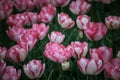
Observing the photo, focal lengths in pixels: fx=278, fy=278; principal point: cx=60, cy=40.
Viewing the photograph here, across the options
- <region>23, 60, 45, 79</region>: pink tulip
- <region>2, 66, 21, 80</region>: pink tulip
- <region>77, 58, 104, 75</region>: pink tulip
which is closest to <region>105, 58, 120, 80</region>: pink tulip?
<region>77, 58, 104, 75</region>: pink tulip

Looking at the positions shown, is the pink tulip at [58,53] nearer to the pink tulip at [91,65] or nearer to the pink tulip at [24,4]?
the pink tulip at [91,65]

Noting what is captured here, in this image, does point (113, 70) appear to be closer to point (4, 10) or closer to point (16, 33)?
point (16, 33)

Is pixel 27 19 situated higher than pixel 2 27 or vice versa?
pixel 27 19

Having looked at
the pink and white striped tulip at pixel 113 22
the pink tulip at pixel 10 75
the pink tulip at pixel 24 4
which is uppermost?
the pink tulip at pixel 24 4

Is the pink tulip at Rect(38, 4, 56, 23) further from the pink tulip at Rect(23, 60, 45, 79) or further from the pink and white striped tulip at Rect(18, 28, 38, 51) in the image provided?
the pink tulip at Rect(23, 60, 45, 79)

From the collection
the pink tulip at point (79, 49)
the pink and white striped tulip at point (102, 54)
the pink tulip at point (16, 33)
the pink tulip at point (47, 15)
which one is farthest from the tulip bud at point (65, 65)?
the pink tulip at point (47, 15)

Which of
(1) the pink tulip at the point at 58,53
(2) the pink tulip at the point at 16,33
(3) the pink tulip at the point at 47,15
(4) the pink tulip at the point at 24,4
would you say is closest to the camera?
(1) the pink tulip at the point at 58,53

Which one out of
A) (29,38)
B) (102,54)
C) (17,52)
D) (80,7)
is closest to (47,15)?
(80,7)

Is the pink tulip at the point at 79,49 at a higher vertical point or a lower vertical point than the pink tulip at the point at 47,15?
lower

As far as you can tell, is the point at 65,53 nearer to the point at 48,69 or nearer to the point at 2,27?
the point at 48,69

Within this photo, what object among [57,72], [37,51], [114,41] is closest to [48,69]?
[57,72]
